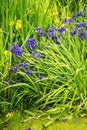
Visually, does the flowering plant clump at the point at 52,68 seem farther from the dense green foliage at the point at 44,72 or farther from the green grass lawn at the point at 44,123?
A: the green grass lawn at the point at 44,123

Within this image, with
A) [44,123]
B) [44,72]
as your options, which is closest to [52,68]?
[44,72]

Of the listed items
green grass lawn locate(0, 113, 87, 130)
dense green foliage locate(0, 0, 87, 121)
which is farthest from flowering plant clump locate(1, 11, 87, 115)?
green grass lawn locate(0, 113, 87, 130)

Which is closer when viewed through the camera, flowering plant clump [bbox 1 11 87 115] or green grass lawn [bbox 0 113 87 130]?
green grass lawn [bbox 0 113 87 130]

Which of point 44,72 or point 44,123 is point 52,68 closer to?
point 44,72

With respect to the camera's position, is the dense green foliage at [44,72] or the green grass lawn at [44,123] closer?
the green grass lawn at [44,123]

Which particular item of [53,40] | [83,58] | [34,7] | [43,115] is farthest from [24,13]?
[43,115]

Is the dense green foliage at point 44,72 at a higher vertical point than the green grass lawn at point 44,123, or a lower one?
higher

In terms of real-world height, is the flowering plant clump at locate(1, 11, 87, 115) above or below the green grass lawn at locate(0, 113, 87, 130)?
above

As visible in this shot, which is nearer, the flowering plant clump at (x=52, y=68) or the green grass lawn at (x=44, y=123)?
the green grass lawn at (x=44, y=123)

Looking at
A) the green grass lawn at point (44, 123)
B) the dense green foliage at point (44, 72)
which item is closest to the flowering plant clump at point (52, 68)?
the dense green foliage at point (44, 72)

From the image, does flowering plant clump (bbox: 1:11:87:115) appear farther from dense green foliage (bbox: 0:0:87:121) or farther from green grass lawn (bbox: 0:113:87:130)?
green grass lawn (bbox: 0:113:87:130)
